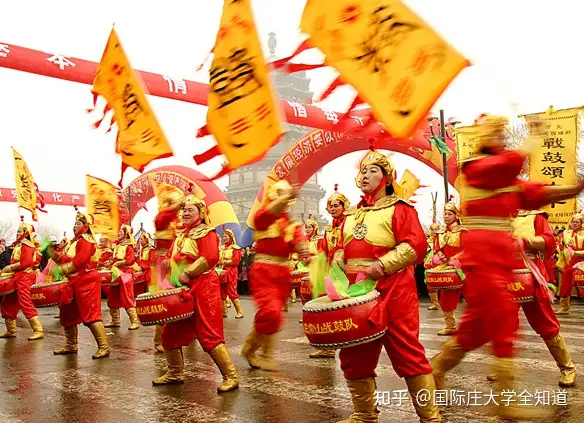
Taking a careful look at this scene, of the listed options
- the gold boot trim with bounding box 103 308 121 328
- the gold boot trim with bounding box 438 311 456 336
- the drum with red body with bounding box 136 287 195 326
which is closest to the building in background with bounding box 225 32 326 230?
the gold boot trim with bounding box 103 308 121 328

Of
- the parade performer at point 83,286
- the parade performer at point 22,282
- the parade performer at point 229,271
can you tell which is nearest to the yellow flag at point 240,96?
the parade performer at point 83,286

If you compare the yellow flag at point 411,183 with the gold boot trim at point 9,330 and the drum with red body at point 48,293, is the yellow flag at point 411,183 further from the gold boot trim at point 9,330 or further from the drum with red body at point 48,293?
the gold boot trim at point 9,330

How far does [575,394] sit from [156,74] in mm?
11203

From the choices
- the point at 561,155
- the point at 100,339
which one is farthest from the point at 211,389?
the point at 561,155

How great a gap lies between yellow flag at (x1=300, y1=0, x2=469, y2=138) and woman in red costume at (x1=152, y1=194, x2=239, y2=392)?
8.07ft

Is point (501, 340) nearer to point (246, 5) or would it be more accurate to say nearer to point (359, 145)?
point (246, 5)

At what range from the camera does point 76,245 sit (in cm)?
812

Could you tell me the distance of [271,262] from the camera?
22.1 feet

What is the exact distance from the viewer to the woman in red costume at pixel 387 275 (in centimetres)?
403

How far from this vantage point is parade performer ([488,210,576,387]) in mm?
5285

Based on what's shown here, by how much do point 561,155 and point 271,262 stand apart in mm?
6470

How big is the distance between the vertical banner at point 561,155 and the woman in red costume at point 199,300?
6468 mm

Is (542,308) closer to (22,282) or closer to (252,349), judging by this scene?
(252,349)

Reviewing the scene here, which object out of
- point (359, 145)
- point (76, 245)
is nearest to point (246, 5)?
point (76, 245)
